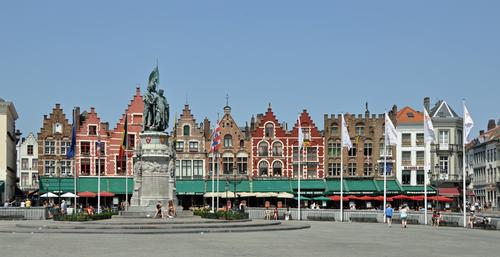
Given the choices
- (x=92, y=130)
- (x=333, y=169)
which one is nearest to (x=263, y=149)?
(x=333, y=169)

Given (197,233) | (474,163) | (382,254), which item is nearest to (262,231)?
(197,233)

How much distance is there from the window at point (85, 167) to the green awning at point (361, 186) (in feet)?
88.4

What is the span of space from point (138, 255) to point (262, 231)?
53.5 feet

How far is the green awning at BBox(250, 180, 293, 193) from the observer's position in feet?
293

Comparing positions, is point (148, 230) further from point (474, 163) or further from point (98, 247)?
point (474, 163)

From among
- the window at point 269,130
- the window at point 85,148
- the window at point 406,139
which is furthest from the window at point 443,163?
the window at point 85,148

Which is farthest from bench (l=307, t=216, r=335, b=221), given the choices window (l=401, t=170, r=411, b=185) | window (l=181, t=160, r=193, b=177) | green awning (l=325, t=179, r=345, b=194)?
window (l=401, t=170, r=411, b=185)

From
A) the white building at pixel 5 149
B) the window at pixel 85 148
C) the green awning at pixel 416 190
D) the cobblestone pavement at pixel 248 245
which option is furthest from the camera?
the window at pixel 85 148

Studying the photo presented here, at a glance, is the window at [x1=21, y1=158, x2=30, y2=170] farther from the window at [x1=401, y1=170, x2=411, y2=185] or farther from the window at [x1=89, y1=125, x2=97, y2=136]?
the window at [x1=401, y1=170, x2=411, y2=185]

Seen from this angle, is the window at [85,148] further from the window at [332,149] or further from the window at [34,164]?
the window at [34,164]

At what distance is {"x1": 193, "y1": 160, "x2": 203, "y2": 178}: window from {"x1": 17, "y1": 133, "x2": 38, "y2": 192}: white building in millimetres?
34968

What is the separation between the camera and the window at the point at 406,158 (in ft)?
305

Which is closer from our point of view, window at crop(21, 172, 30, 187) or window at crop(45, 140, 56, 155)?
window at crop(45, 140, 56, 155)

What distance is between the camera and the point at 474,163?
112250 mm
